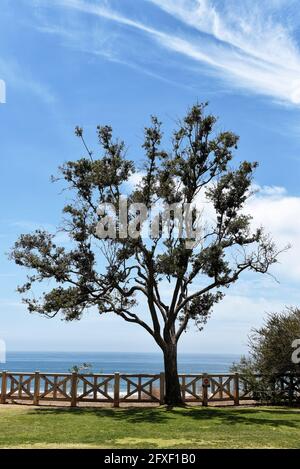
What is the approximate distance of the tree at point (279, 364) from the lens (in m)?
24.0

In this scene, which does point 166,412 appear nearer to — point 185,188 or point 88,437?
point 88,437

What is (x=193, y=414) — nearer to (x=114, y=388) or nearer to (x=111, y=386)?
(x=114, y=388)

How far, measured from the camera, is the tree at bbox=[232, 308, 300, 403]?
24.0m

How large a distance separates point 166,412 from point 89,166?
11424mm

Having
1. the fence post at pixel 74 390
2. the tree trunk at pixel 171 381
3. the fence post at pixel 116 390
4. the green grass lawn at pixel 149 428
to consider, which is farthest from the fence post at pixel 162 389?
the fence post at pixel 74 390

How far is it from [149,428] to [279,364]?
34.8 feet

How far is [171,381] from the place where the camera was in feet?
77.8

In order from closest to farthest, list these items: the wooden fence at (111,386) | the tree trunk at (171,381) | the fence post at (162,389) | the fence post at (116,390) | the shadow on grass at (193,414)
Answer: the shadow on grass at (193,414), the fence post at (116,390), the tree trunk at (171,381), the wooden fence at (111,386), the fence post at (162,389)

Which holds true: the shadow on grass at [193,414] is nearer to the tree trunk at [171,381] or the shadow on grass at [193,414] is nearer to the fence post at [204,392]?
the tree trunk at [171,381]

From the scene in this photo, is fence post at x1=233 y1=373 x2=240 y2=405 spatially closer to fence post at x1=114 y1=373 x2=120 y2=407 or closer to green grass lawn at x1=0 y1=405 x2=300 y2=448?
green grass lawn at x1=0 y1=405 x2=300 y2=448

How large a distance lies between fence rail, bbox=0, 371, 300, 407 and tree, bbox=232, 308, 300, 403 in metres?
0.26

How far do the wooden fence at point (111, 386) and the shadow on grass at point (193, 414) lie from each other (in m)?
1.66
